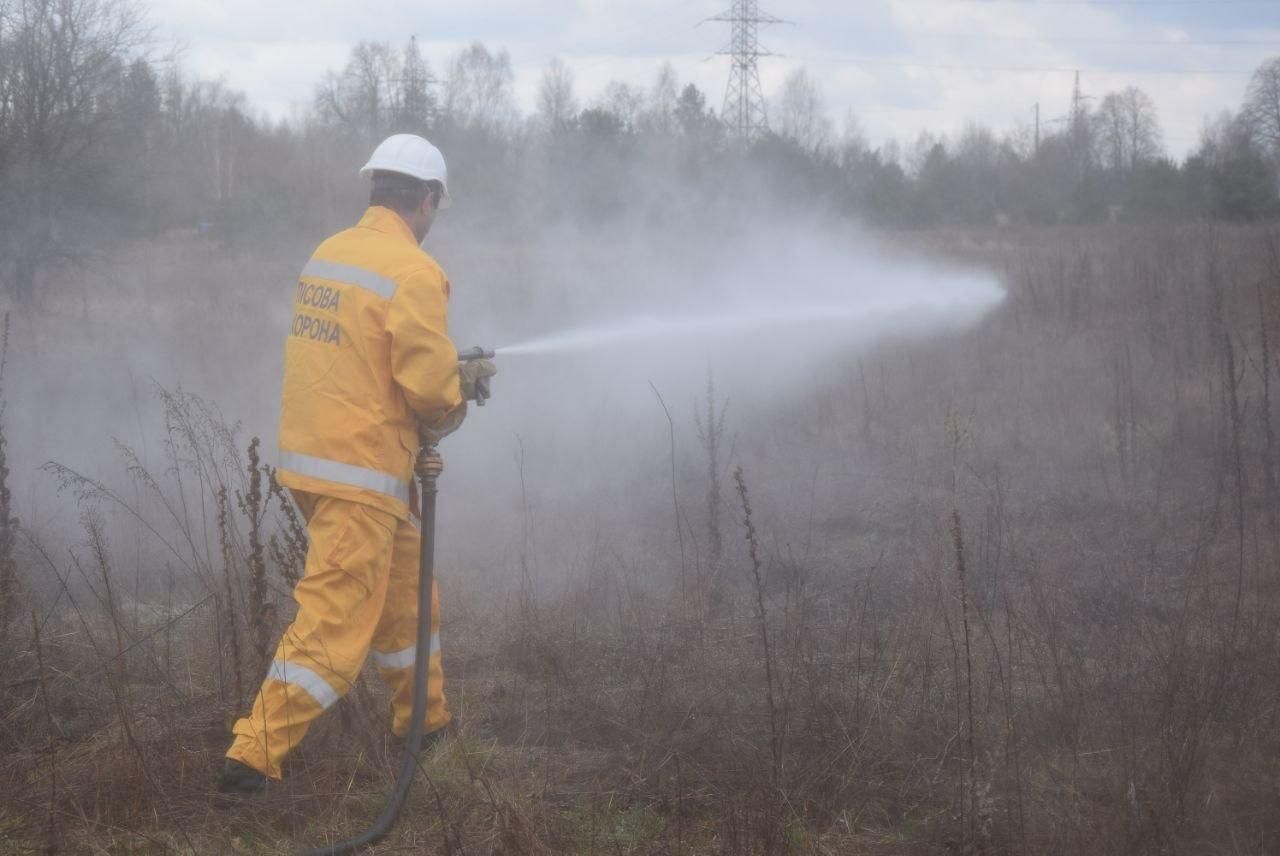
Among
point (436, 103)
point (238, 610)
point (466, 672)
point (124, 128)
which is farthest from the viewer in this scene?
point (436, 103)

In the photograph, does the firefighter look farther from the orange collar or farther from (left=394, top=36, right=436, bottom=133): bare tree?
(left=394, top=36, right=436, bottom=133): bare tree

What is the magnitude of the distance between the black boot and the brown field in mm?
66

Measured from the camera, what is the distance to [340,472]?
3.60m

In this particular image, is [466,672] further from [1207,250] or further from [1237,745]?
[1207,250]

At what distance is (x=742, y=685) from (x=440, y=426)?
5.20 ft

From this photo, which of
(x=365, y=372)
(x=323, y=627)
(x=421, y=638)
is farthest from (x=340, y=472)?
(x=421, y=638)

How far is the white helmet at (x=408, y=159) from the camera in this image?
391 centimetres

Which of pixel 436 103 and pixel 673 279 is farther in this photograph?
pixel 436 103

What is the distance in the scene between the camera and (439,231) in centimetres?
1388

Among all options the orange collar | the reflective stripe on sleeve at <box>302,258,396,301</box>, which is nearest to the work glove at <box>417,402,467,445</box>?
the reflective stripe on sleeve at <box>302,258,396,301</box>

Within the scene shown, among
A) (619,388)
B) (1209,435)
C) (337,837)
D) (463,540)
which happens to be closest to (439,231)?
(619,388)

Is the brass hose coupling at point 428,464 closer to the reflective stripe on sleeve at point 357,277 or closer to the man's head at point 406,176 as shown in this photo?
the reflective stripe on sleeve at point 357,277

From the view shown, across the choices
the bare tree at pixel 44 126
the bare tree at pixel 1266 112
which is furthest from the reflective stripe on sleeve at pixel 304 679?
the bare tree at pixel 1266 112

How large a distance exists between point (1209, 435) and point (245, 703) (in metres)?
7.63
